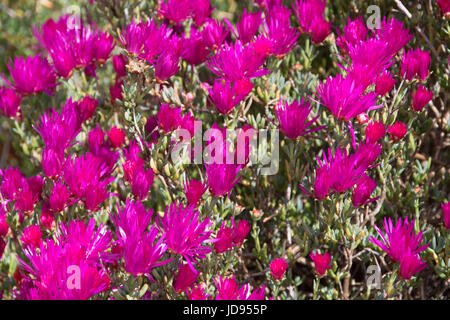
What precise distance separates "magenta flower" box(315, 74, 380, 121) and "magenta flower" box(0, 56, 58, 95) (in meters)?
0.70

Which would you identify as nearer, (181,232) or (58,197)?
(181,232)

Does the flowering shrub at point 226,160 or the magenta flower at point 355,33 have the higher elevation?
the magenta flower at point 355,33

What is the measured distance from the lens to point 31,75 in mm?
1264

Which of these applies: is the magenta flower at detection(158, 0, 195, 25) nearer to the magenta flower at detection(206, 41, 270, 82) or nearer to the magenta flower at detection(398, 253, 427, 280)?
the magenta flower at detection(206, 41, 270, 82)

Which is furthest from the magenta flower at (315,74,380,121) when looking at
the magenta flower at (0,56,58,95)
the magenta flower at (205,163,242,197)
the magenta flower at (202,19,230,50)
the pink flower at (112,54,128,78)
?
the magenta flower at (0,56,58,95)

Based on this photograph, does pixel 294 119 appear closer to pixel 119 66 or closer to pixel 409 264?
pixel 409 264

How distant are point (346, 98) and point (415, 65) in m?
0.23

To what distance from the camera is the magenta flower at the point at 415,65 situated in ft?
3.51

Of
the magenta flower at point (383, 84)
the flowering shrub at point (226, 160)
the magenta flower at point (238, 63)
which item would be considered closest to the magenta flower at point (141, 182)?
the flowering shrub at point (226, 160)

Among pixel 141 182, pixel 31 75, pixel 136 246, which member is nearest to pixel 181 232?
pixel 136 246

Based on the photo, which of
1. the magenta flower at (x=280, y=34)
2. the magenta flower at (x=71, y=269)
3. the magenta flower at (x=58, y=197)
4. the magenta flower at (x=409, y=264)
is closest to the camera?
the magenta flower at (x=71, y=269)

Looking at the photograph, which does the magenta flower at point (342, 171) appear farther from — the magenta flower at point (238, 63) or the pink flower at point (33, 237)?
the pink flower at point (33, 237)

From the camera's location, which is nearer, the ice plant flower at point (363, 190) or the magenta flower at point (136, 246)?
the magenta flower at point (136, 246)

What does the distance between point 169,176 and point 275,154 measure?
0.25 meters
